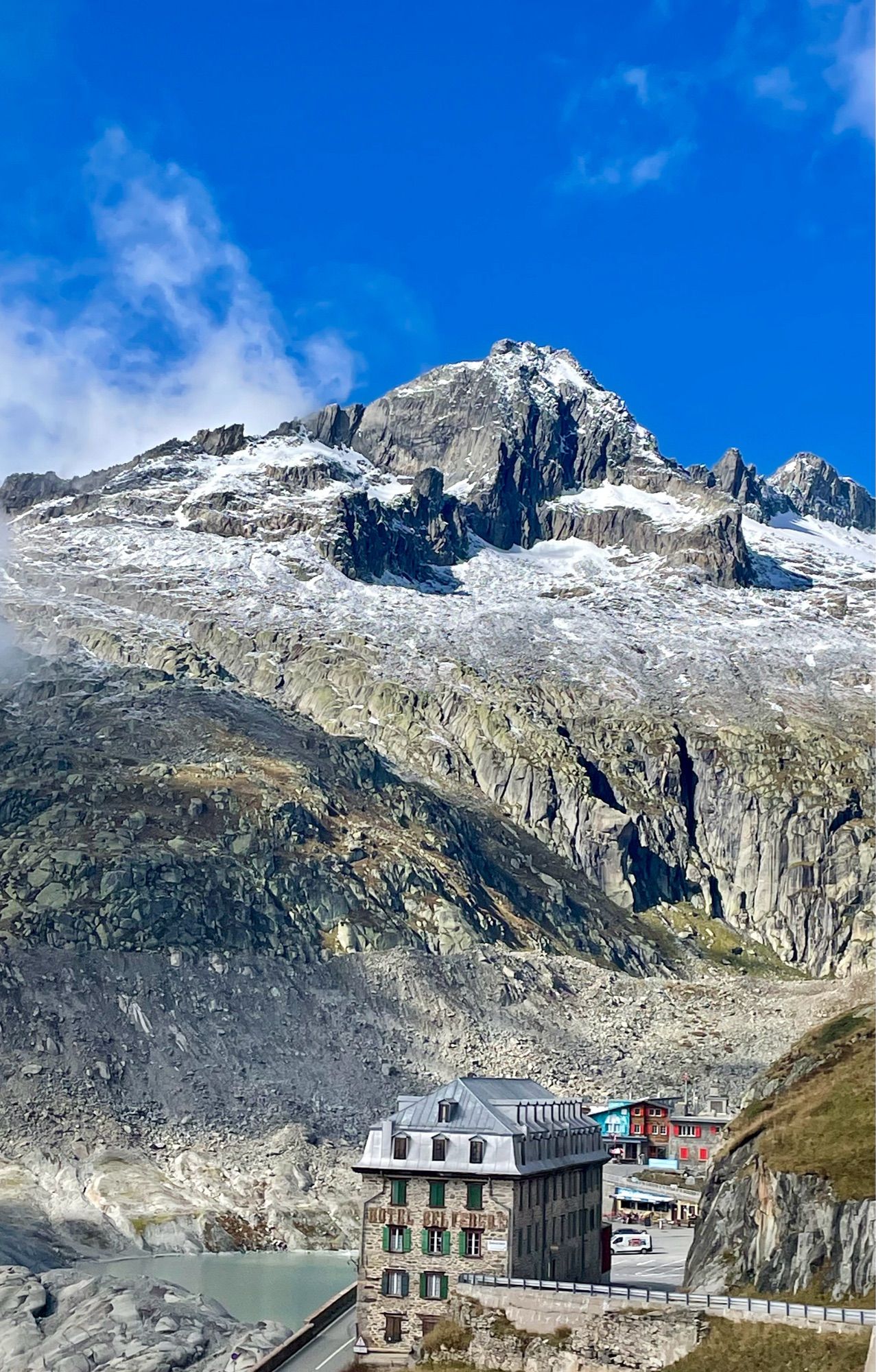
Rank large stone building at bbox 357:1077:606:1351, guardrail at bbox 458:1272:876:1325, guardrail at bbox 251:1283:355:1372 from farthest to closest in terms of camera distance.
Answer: guardrail at bbox 251:1283:355:1372
large stone building at bbox 357:1077:606:1351
guardrail at bbox 458:1272:876:1325

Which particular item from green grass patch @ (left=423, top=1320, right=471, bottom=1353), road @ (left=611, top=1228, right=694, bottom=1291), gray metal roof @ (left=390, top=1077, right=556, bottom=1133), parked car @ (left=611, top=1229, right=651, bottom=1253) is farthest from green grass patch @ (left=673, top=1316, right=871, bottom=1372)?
parked car @ (left=611, top=1229, right=651, bottom=1253)

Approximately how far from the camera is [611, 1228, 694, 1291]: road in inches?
3900

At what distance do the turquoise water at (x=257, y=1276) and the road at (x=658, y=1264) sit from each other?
67.9ft

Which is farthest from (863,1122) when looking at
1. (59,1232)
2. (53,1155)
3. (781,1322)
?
(53,1155)

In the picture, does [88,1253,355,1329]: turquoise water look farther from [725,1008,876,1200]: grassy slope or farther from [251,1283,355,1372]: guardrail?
[725,1008,876,1200]: grassy slope

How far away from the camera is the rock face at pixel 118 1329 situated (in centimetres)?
9669

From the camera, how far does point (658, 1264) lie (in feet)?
372

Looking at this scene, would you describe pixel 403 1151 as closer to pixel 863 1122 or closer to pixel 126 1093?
pixel 863 1122

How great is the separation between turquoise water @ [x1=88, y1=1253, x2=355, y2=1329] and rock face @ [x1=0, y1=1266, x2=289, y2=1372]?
9409 millimetres

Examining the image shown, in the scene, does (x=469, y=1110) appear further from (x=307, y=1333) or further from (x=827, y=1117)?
(x=827, y=1117)

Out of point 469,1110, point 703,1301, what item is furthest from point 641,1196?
point 703,1301

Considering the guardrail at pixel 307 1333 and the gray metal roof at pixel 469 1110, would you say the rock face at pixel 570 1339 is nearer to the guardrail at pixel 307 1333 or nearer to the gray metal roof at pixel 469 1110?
the gray metal roof at pixel 469 1110

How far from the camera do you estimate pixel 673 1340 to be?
7144cm

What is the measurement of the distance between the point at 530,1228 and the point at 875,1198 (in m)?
18.8
